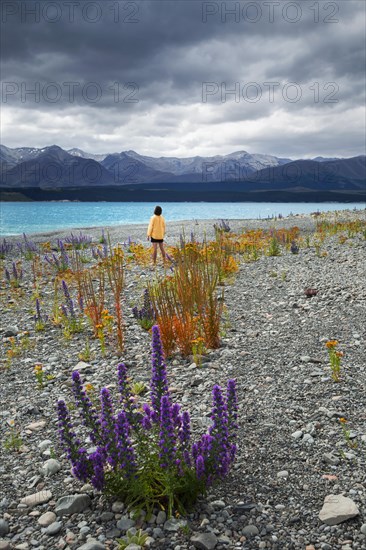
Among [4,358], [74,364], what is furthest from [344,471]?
[4,358]

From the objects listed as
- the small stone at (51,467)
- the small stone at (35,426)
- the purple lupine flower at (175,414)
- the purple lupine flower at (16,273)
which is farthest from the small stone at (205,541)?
the purple lupine flower at (16,273)

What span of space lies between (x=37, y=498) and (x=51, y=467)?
18.3 inches

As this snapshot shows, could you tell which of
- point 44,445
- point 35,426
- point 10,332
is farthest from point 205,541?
point 10,332

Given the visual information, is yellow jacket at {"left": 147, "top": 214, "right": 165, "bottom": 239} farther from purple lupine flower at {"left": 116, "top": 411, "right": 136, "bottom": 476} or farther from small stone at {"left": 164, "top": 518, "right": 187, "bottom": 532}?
small stone at {"left": 164, "top": 518, "right": 187, "bottom": 532}

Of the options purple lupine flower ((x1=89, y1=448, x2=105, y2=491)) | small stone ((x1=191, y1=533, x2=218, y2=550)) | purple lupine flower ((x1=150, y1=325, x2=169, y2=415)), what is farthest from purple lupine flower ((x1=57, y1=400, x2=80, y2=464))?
small stone ((x1=191, y1=533, x2=218, y2=550))

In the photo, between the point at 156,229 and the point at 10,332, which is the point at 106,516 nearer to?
the point at 10,332

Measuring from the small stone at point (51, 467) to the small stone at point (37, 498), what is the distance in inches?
14.0

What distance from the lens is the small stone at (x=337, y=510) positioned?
11.6 feet

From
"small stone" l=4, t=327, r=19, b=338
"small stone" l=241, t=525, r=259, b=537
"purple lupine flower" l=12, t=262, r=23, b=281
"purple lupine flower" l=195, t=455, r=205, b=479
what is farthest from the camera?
"purple lupine flower" l=12, t=262, r=23, b=281

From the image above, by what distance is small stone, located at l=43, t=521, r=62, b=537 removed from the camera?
365 cm

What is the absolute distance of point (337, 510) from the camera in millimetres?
3621

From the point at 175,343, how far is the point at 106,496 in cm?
417

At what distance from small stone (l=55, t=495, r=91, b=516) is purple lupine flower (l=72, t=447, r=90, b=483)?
0.19 metres

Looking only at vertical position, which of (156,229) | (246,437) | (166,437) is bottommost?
(246,437)
